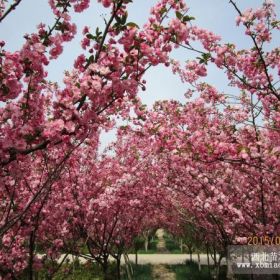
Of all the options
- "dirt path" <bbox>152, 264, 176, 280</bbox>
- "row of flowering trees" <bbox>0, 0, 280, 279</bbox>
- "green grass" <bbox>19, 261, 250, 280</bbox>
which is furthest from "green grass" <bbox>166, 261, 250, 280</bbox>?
"row of flowering trees" <bbox>0, 0, 280, 279</bbox>

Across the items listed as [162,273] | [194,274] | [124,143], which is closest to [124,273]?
[162,273]

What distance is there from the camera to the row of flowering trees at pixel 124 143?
322 cm

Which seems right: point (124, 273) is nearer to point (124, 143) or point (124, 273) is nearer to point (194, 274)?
point (194, 274)

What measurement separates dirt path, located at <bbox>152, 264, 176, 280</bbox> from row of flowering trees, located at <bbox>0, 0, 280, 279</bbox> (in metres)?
5.74

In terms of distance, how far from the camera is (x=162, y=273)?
56.0 feet

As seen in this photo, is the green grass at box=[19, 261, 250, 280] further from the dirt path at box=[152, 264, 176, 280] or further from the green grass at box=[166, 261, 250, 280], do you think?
the dirt path at box=[152, 264, 176, 280]

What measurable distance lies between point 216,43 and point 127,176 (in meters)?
3.90

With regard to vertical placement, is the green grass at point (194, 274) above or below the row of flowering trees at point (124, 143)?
below

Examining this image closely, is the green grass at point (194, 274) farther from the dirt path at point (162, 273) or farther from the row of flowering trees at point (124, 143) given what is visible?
the row of flowering trees at point (124, 143)

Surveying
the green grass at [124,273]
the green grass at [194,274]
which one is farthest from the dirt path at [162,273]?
the green grass at [194,274]

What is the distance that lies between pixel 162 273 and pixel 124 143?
964 cm

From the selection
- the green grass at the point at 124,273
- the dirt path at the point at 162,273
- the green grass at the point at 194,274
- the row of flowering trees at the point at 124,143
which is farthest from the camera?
the dirt path at the point at 162,273

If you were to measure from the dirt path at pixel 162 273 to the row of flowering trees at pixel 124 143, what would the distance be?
574 cm

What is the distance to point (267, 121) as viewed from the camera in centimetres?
724
